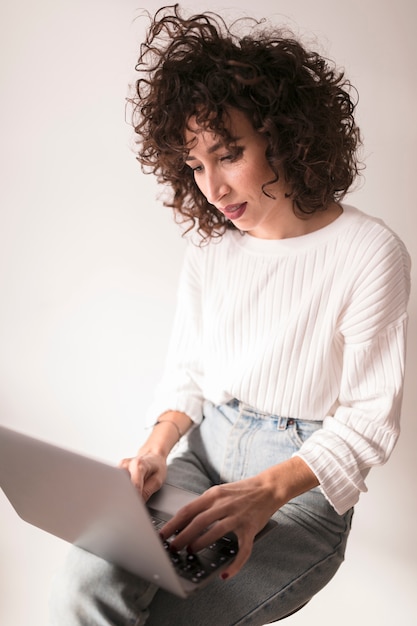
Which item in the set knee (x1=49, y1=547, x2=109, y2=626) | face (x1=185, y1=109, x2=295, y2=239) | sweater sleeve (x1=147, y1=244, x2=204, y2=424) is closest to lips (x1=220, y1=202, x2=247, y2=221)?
face (x1=185, y1=109, x2=295, y2=239)

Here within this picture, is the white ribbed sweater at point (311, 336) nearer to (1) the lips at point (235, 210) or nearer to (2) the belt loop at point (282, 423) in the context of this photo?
(2) the belt loop at point (282, 423)

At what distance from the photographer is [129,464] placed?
4.08ft

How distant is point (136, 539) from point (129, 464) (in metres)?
0.32

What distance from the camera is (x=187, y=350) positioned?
60.0 inches

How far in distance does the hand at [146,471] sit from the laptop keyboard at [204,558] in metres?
0.18

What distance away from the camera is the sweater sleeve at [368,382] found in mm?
1222

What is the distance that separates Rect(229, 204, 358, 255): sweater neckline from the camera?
A: 4.39 feet

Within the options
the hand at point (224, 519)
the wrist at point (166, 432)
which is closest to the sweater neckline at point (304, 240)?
the wrist at point (166, 432)

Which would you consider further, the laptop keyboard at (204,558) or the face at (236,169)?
the face at (236,169)

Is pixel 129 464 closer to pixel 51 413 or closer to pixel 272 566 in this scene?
pixel 272 566

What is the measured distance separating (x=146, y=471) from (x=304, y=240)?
1.62 ft

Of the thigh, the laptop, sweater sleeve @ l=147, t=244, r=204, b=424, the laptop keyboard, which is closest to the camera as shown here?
the laptop

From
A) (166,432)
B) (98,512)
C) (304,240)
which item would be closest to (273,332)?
(304,240)

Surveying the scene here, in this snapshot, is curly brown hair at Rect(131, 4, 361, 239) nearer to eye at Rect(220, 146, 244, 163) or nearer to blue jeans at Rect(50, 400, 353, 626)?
eye at Rect(220, 146, 244, 163)
